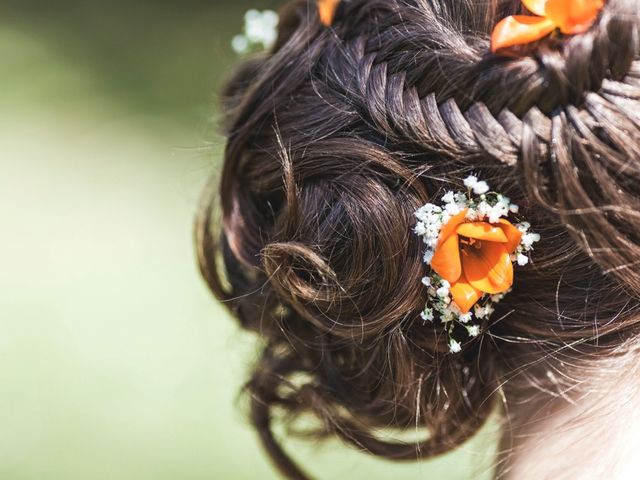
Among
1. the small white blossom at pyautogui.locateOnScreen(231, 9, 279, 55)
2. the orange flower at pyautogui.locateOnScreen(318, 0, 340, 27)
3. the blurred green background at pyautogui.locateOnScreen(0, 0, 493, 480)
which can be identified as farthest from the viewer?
the blurred green background at pyautogui.locateOnScreen(0, 0, 493, 480)

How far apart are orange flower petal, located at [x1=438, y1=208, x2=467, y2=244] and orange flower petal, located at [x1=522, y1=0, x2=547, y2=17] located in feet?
0.78

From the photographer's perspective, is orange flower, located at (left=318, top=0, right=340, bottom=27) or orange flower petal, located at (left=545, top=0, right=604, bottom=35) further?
orange flower, located at (left=318, top=0, right=340, bottom=27)

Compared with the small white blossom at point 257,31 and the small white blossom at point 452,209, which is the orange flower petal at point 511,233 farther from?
the small white blossom at point 257,31

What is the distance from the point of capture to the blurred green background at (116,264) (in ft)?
10.2

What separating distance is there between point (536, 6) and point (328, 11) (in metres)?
0.31

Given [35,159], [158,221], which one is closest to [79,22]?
[35,159]

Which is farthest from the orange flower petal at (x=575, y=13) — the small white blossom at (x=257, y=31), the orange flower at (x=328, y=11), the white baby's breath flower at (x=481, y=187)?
the small white blossom at (x=257, y=31)

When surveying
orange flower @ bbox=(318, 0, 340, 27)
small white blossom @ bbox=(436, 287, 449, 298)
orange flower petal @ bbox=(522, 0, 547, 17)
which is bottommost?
small white blossom @ bbox=(436, 287, 449, 298)

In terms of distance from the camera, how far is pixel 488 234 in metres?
0.98

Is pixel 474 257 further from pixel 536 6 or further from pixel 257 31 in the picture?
pixel 257 31

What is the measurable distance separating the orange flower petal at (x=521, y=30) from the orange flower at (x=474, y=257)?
202 mm

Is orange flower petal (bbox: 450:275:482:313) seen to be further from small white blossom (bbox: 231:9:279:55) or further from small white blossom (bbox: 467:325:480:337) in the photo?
small white blossom (bbox: 231:9:279:55)

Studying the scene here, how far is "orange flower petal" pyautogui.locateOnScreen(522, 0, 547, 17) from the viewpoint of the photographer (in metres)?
0.93

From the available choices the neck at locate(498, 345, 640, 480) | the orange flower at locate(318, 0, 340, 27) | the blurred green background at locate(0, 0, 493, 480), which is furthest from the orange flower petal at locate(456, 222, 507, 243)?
the blurred green background at locate(0, 0, 493, 480)
